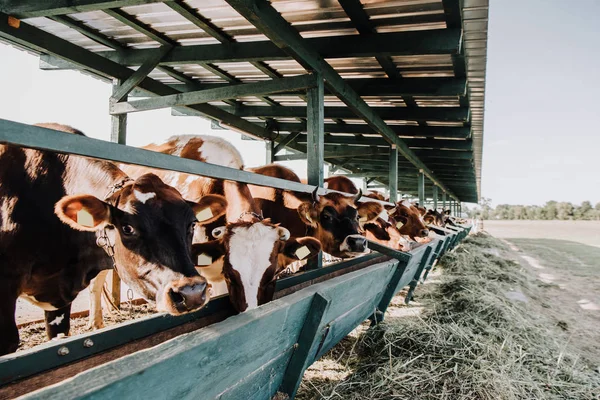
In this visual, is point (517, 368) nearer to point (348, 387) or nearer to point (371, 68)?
point (348, 387)

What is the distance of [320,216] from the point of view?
14.7 ft

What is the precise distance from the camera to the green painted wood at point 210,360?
884mm

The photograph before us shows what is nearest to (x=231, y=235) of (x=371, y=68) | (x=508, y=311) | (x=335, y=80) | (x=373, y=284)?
(x=373, y=284)

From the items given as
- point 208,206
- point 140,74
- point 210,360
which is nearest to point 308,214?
point 208,206

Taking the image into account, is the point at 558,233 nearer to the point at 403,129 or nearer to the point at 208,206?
the point at 403,129

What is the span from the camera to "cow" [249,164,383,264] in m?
4.34

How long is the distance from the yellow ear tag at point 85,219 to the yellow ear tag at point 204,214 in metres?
0.81

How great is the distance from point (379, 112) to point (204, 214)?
13.8 ft

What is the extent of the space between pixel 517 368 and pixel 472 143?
21.2ft

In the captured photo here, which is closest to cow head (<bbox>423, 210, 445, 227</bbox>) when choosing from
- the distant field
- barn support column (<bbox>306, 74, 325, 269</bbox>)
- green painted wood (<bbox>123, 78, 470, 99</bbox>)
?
green painted wood (<bbox>123, 78, 470, 99</bbox>)

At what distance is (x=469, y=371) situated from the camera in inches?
106

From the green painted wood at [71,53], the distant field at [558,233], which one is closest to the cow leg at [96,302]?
the green painted wood at [71,53]

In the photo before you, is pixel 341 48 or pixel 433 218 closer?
pixel 341 48

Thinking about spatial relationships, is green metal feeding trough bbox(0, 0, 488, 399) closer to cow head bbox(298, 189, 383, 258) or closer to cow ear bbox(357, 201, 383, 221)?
cow head bbox(298, 189, 383, 258)
